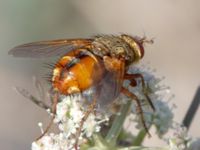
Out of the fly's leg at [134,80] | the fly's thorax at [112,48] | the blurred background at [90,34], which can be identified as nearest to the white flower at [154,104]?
the fly's leg at [134,80]

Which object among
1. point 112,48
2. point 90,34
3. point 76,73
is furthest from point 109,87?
point 90,34

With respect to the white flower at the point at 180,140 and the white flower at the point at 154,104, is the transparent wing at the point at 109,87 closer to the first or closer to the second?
the white flower at the point at 154,104

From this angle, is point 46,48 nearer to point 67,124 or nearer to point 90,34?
point 67,124

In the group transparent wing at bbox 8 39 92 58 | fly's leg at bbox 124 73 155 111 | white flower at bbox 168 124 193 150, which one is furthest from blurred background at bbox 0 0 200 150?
transparent wing at bbox 8 39 92 58

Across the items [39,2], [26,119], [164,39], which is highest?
[39,2]

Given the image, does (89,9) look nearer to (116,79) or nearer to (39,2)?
(39,2)

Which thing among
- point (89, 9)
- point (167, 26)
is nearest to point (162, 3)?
point (167, 26)

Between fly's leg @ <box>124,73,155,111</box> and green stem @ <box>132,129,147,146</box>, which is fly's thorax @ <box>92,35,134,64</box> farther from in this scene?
green stem @ <box>132,129,147,146</box>

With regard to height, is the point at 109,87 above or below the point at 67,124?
above
